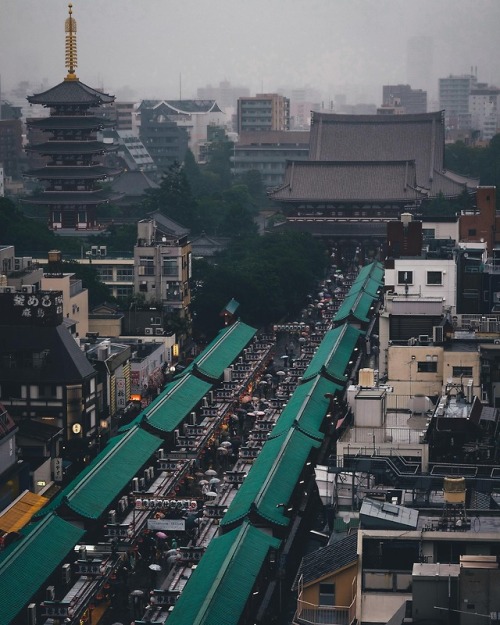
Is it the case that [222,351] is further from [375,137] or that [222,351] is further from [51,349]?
[375,137]

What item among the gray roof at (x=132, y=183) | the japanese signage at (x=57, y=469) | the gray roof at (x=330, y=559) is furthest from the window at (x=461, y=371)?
the gray roof at (x=132, y=183)

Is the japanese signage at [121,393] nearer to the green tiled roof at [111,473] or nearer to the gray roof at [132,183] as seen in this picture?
the green tiled roof at [111,473]

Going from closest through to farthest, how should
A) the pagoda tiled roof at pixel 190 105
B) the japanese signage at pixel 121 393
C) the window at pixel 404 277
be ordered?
the window at pixel 404 277 → the japanese signage at pixel 121 393 → the pagoda tiled roof at pixel 190 105

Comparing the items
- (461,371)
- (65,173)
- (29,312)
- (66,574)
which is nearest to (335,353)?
(29,312)

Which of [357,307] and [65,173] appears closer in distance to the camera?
[357,307]

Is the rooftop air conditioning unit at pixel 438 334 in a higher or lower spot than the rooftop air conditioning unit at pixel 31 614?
higher

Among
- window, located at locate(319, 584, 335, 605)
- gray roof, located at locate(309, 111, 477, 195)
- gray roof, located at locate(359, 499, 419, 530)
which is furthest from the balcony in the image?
gray roof, located at locate(309, 111, 477, 195)
